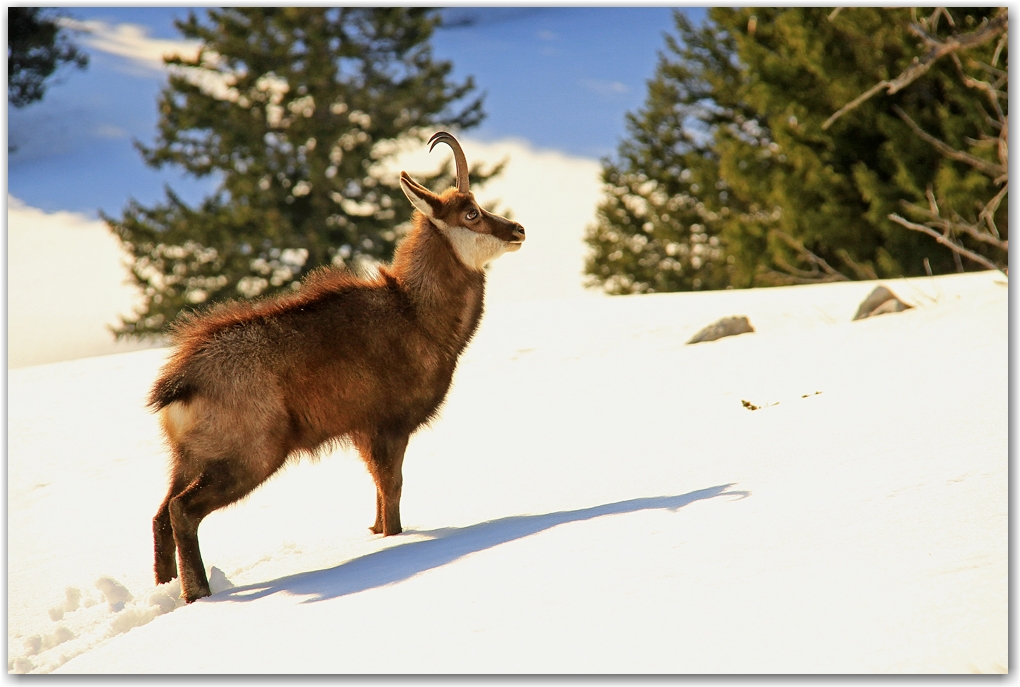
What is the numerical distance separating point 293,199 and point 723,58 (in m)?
14.5

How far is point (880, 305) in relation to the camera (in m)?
10.3

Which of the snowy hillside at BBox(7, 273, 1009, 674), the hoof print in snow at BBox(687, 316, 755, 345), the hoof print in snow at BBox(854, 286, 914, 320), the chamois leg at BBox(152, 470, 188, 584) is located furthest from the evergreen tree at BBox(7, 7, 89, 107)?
the hoof print in snow at BBox(854, 286, 914, 320)

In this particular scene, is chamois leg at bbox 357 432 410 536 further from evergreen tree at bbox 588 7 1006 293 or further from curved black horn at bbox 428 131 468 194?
evergreen tree at bbox 588 7 1006 293

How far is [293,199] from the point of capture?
28.0 metres

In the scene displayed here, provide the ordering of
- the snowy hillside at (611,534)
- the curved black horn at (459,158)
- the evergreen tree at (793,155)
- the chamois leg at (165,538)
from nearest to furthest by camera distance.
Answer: the snowy hillside at (611,534) → the chamois leg at (165,538) → the curved black horn at (459,158) → the evergreen tree at (793,155)

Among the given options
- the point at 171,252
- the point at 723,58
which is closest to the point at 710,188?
the point at 723,58

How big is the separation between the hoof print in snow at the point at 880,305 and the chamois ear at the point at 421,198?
255 inches

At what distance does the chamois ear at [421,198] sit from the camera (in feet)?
16.3

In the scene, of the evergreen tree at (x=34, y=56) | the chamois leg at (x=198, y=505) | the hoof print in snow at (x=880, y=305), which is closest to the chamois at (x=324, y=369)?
the chamois leg at (x=198, y=505)

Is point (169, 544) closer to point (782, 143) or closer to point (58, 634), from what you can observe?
point (58, 634)

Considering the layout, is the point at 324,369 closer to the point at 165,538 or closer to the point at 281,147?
the point at 165,538

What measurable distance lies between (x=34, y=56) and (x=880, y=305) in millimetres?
8333

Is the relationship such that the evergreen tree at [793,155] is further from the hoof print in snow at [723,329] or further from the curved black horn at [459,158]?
the curved black horn at [459,158]

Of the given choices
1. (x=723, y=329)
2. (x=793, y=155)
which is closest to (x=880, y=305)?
(x=723, y=329)
